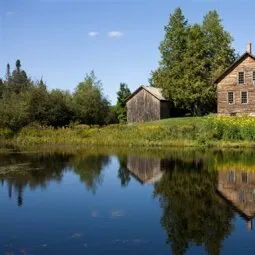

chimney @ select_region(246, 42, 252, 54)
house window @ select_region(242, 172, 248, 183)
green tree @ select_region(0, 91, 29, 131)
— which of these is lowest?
house window @ select_region(242, 172, 248, 183)

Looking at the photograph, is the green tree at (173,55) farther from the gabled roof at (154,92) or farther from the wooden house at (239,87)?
the wooden house at (239,87)

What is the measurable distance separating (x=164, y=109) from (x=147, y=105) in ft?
8.22

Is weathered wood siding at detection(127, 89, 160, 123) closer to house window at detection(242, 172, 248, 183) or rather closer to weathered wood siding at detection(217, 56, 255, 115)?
weathered wood siding at detection(217, 56, 255, 115)

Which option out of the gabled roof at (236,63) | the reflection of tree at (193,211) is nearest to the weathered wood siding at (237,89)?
the gabled roof at (236,63)

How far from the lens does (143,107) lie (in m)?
58.7

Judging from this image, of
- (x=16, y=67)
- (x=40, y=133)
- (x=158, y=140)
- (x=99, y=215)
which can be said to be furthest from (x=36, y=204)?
(x=16, y=67)

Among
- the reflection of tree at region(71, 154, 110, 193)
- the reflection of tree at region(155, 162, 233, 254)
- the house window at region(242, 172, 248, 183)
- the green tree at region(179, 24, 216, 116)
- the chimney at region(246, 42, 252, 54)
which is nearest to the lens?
the reflection of tree at region(155, 162, 233, 254)

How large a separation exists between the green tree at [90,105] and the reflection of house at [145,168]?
3031 cm

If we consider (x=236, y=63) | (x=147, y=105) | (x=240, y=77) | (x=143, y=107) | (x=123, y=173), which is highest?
(x=236, y=63)

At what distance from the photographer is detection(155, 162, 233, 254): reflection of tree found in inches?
432

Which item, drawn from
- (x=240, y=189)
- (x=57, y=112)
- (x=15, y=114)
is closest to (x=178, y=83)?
(x=57, y=112)

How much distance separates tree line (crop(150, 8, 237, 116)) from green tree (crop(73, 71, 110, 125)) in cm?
990

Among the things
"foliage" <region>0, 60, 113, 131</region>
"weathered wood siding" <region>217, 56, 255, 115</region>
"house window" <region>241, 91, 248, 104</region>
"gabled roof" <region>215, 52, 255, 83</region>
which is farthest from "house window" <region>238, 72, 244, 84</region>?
"foliage" <region>0, 60, 113, 131</region>

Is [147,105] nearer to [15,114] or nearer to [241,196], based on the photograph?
[15,114]
